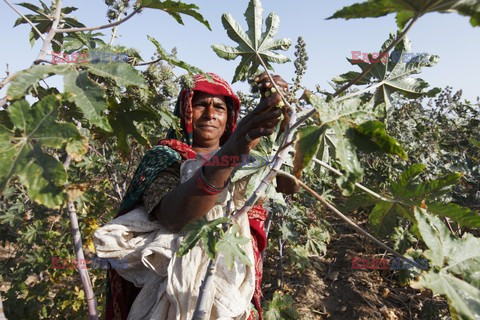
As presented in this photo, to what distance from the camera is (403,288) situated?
4297 millimetres

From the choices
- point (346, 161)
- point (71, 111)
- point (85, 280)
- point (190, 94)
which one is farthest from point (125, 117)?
point (346, 161)

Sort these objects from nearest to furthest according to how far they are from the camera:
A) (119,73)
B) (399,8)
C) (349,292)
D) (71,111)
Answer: (399,8)
(119,73)
(71,111)
(349,292)

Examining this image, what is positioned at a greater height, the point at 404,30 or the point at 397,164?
the point at 404,30

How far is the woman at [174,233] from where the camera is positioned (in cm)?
123

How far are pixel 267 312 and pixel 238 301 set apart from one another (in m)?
1.80

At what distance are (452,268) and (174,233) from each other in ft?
3.24

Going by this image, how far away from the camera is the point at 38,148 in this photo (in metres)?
0.89

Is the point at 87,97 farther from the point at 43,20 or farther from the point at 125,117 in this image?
the point at 43,20

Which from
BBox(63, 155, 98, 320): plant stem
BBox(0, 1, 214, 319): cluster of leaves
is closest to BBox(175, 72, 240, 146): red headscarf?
BBox(0, 1, 214, 319): cluster of leaves

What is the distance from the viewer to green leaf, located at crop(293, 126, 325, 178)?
0.84m

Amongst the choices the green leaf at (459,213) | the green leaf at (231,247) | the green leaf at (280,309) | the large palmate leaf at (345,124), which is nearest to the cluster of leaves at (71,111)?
the green leaf at (231,247)

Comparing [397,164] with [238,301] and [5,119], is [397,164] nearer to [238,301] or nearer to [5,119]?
[238,301]

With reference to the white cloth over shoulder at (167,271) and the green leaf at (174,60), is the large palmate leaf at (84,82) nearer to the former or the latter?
Answer: the green leaf at (174,60)

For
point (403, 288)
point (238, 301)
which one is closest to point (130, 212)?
point (238, 301)
